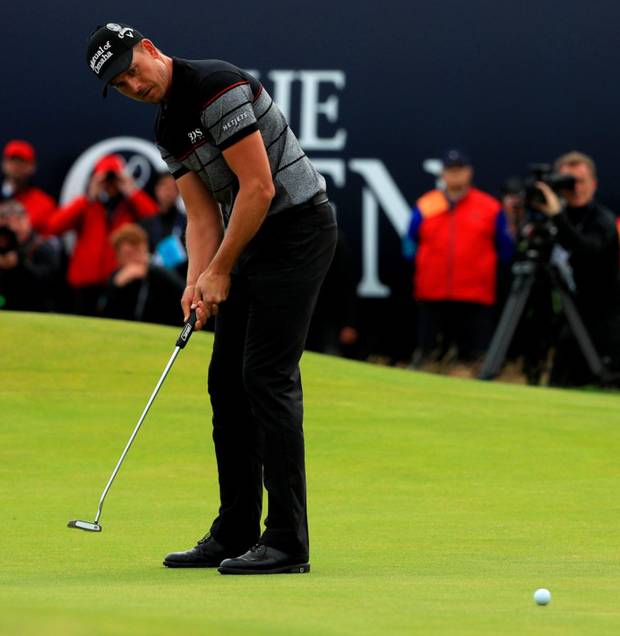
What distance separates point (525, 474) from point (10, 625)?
6.00 metres

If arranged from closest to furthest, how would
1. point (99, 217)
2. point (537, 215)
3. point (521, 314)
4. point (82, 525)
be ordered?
point (82, 525)
point (537, 215)
point (521, 314)
point (99, 217)

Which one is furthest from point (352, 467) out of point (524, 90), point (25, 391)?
point (524, 90)

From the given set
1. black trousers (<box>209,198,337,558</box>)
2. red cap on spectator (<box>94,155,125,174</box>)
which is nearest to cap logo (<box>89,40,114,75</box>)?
black trousers (<box>209,198,337,558</box>)

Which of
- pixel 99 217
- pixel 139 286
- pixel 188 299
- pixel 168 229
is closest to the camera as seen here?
pixel 188 299

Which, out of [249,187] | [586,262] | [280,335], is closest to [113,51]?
[249,187]

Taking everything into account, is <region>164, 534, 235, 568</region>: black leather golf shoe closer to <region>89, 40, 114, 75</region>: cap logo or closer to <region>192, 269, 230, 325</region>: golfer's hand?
<region>192, 269, 230, 325</region>: golfer's hand

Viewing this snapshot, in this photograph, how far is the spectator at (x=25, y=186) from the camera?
1617 cm

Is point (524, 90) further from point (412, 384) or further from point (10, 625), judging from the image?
point (10, 625)

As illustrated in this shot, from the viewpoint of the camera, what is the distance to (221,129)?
20.1 ft

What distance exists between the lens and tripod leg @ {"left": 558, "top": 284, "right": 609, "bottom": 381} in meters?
14.5

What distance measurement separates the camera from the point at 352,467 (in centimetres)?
1012

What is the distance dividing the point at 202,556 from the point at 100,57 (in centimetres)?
178

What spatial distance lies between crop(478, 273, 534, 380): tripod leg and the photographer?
380 millimetres

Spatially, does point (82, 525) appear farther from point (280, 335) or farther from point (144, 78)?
point (144, 78)
